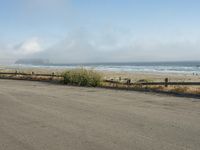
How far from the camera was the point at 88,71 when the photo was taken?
28.5 m

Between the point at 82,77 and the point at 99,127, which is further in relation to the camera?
the point at 82,77

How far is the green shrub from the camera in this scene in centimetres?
2733

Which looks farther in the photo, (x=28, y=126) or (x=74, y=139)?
(x=28, y=126)

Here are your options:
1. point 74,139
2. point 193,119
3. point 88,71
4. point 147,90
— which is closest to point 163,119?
point 193,119

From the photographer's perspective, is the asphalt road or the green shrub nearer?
the asphalt road

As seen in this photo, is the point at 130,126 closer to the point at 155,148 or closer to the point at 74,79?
the point at 155,148

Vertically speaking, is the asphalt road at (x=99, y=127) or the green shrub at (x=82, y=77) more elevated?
the green shrub at (x=82, y=77)

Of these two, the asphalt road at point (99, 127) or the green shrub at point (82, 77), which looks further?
the green shrub at point (82, 77)

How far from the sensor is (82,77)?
28.2 m

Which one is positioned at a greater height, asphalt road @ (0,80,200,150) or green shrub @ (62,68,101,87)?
green shrub @ (62,68,101,87)

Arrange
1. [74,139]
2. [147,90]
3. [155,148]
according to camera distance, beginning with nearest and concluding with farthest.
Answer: [155,148], [74,139], [147,90]

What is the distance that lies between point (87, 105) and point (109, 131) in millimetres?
5321

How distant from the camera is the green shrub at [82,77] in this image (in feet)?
89.7

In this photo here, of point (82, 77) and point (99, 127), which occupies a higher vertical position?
point (82, 77)
